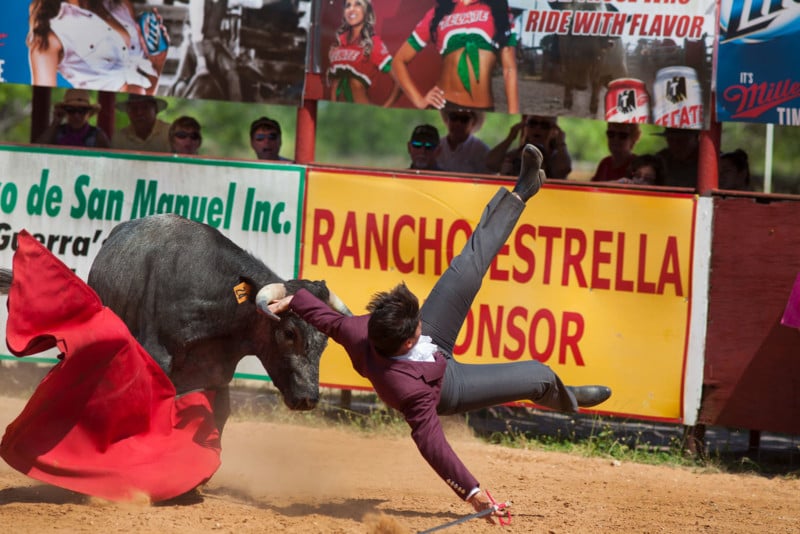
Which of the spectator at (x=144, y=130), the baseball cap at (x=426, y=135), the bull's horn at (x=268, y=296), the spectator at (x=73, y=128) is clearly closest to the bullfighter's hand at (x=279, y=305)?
the bull's horn at (x=268, y=296)

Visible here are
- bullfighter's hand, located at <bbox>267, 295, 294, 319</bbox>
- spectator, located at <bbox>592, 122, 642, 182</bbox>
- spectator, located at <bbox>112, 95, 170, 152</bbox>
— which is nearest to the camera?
bullfighter's hand, located at <bbox>267, 295, 294, 319</bbox>

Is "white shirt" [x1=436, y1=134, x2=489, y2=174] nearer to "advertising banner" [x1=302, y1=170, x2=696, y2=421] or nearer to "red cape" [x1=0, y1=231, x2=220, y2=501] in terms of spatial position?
"advertising banner" [x1=302, y1=170, x2=696, y2=421]

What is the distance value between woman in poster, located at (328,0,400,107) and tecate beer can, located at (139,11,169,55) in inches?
59.0

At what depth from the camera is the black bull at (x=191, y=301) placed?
716cm

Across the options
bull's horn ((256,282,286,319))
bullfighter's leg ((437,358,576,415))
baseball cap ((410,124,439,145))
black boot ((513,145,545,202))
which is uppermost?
baseball cap ((410,124,439,145))

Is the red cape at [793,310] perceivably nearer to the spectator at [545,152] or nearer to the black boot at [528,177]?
the spectator at [545,152]

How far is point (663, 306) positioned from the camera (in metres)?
8.88

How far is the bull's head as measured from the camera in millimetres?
6750

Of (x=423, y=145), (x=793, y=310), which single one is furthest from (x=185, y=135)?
(x=793, y=310)

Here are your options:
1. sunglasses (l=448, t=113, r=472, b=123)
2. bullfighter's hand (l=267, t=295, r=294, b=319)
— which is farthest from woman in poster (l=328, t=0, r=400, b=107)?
bullfighter's hand (l=267, t=295, r=294, b=319)

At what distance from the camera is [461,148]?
1056cm

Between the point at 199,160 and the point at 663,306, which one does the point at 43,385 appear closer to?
the point at 199,160

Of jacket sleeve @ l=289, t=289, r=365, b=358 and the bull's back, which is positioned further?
the bull's back

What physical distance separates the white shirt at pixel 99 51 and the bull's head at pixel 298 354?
3.68 metres
